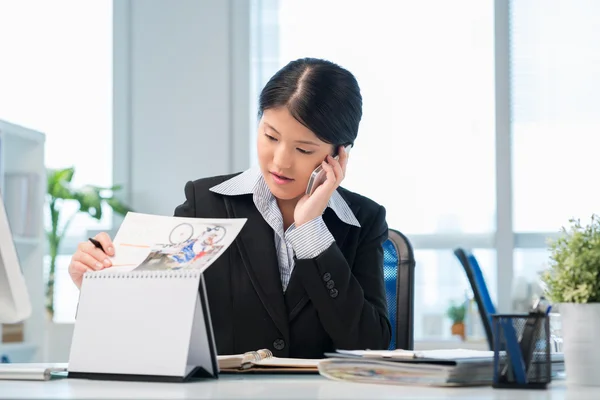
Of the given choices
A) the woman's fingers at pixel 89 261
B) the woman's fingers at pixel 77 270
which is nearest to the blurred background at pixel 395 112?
the woman's fingers at pixel 77 270

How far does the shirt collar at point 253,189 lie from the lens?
6.75 ft

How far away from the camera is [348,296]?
1.84 meters

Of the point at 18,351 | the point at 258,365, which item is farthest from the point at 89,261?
the point at 18,351

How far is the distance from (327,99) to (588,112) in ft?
9.47

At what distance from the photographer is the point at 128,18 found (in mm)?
4734

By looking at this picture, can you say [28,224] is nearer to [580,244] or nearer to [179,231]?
[179,231]

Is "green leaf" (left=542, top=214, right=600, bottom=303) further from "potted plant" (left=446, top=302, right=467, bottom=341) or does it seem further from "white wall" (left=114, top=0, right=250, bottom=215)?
"white wall" (left=114, top=0, right=250, bottom=215)

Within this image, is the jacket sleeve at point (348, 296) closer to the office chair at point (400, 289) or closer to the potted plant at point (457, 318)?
the office chair at point (400, 289)

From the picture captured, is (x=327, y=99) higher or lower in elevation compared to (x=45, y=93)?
lower

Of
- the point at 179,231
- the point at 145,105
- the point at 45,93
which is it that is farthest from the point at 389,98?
the point at 179,231

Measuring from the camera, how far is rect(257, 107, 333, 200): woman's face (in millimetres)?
1925

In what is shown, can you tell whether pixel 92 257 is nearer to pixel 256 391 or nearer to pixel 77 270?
pixel 77 270

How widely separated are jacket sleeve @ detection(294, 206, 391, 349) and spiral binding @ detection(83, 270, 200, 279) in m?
0.57

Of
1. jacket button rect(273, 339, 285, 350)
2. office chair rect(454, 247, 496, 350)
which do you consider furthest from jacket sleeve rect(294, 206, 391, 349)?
office chair rect(454, 247, 496, 350)
